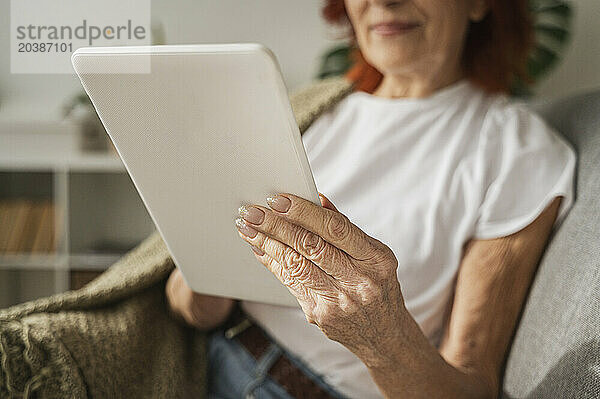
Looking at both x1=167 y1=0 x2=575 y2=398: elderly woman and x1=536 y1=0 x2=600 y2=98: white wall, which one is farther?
x1=536 y1=0 x2=600 y2=98: white wall

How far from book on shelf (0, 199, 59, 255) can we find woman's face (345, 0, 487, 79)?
1.69 meters

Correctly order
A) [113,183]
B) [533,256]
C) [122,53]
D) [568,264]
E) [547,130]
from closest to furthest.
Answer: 1. [122,53]
2. [568,264]
3. [533,256]
4. [547,130]
5. [113,183]

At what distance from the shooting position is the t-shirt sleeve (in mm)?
1026

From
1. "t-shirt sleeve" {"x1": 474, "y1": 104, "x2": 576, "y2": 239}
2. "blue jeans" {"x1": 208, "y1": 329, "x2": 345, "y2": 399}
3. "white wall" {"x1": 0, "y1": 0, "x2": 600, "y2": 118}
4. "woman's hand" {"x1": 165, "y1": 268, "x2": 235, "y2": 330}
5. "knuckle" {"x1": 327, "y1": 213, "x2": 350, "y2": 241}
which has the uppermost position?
"knuckle" {"x1": 327, "y1": 213, "x2": 350, "y2": 241}

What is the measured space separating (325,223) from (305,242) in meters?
0.03

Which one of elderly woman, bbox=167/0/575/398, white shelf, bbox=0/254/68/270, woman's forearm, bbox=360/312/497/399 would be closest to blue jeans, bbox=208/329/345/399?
elderly woman, bbox=167/0/575/398

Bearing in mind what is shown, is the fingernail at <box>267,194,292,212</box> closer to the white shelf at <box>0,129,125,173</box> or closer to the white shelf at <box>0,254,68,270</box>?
the white shelf at <box>0,129,125,173</box>

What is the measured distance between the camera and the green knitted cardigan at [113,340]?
0.92 meters

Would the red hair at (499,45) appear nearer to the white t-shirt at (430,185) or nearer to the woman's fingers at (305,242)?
the white t-shirt at (430,185)

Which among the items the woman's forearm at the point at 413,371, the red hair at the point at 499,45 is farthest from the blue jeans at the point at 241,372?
the red hair at the point at 499,45

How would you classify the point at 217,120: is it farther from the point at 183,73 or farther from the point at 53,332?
the point at 53,332

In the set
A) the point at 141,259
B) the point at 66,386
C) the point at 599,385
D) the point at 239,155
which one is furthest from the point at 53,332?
the point at 599,385

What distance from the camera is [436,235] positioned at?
3.46ft

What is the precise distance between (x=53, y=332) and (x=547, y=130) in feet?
2.70
